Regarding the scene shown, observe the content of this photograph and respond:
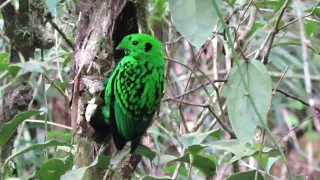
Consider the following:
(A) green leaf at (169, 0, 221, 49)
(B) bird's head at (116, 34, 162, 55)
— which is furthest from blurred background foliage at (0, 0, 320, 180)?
(B) bird's head at (116, 34, 162, 55)

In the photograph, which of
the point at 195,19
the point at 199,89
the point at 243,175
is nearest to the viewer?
the point at 195,19

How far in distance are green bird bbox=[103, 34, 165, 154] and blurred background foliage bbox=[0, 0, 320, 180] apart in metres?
0.13

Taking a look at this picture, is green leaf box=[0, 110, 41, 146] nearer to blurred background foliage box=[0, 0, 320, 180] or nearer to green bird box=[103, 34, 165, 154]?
blurred background foliage box=[0, 0, 320, 180]

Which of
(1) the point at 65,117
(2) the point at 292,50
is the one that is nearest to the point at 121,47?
(1) the point at 65,117

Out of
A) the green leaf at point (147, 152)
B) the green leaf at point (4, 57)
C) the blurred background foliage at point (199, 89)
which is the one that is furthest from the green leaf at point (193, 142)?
the green leaf at point (4, 57)

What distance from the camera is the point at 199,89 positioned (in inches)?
168

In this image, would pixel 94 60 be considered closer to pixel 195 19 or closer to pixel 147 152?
pixel 147 152

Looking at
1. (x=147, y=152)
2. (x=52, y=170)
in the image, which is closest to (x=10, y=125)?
(x=52, y=170)

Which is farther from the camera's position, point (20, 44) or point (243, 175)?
point (20, 44)

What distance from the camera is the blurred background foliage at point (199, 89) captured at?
4.83 ft

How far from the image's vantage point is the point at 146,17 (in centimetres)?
195

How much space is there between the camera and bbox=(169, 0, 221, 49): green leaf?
1.24 meters

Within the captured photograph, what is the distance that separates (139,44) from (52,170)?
1.67ft

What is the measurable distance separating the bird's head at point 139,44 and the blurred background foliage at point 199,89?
0.35 ft
